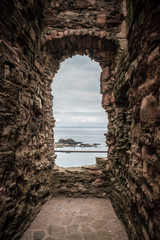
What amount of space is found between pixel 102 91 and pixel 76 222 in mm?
3079

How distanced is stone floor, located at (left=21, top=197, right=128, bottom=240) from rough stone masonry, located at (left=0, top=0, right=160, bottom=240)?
0.19 meters

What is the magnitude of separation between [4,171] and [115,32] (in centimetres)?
367

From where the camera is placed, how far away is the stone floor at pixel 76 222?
2133mm

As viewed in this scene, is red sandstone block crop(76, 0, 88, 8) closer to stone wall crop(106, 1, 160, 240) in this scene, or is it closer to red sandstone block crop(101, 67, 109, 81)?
red sandstone block crop(101, 67, 109, 81)

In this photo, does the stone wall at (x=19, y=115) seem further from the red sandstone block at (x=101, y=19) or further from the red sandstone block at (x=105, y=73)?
the red sandstone block at (x=105, y=73)

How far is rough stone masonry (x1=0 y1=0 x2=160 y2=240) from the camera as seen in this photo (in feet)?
Result: 3.81

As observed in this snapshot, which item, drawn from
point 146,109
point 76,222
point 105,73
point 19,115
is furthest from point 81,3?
point 76,222

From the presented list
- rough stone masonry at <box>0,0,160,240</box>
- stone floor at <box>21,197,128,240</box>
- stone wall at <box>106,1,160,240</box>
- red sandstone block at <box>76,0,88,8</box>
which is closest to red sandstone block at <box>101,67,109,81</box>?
rough stone masonry at <box>0,0,160,240</box>

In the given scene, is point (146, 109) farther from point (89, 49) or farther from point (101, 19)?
point (101, 19)

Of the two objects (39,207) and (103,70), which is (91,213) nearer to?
(39,207)

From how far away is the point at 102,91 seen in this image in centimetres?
361

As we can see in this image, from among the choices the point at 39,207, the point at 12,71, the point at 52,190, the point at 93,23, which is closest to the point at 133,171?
the point at 12,71

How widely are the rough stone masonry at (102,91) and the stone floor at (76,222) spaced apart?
0.19 m

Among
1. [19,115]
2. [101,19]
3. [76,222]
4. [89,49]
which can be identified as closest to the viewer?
[19,115]
